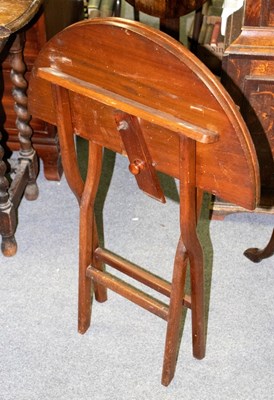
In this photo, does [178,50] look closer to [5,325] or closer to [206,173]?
[206,173]

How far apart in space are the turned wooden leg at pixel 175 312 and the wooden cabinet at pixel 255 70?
72 cm

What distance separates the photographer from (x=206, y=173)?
60.2 inches

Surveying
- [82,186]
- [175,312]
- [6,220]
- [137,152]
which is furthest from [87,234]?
[6,220]

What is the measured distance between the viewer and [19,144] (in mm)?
2859

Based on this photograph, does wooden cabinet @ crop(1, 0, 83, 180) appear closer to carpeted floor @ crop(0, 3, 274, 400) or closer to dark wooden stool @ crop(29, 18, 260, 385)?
carpeted floor @ crop(0, 3, 274, 400)

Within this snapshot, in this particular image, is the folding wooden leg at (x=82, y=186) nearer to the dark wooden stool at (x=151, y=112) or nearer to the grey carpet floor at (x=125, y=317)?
the dark wooden stool at (x=151, y=112)

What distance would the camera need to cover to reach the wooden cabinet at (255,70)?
2127 millimetres

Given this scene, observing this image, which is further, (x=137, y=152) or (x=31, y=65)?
(x=31, y=65)

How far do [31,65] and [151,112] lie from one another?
1279mm

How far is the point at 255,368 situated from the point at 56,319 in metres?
0.70

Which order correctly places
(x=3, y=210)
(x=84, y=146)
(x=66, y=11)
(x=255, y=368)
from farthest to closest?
(x=84, y=146) → (x=66, y=11) → (x=3, y=210) → (x=255, y=368)

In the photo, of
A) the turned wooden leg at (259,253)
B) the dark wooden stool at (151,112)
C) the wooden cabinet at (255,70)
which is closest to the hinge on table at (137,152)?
the dark wooden stool at (151,112)

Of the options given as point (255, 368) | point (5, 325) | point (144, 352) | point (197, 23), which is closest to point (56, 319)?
point (5, 325)

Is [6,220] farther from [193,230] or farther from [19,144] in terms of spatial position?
[193,230]
